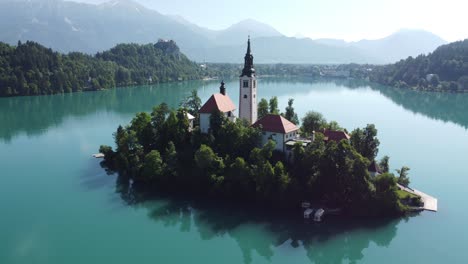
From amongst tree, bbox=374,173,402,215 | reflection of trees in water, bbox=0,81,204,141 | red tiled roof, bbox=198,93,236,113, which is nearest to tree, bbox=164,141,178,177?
red tiled roof, bbox=198,93,236,113

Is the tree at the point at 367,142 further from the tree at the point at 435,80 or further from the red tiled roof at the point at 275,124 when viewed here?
the tree at the point at 435,80

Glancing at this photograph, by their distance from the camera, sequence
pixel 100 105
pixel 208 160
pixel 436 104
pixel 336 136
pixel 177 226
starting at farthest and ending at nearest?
1. pixel 436 104
2. pixel 100 105
3. pixel 336 136
4. pixel 208 160
5. pixel 177 226

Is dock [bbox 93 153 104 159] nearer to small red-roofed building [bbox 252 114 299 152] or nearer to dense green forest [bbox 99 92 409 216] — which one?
dense green forest [bbox 99 92 409 216]

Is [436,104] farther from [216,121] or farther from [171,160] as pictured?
[171,160]

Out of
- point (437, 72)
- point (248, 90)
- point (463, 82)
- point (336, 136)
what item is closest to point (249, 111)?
point (248, 90)

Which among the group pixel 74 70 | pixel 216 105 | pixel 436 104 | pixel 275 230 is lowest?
pixel 275 230

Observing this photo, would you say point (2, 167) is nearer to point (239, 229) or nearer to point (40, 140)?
point (40, 140)
